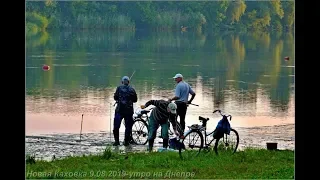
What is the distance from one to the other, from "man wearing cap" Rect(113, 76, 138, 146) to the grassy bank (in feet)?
7.11

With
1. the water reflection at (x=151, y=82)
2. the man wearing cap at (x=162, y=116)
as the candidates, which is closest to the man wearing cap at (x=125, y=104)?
the man wearing cap at (x=162, y=116)

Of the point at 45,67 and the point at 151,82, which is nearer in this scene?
the point at 151,82

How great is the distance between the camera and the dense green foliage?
87.4 meters

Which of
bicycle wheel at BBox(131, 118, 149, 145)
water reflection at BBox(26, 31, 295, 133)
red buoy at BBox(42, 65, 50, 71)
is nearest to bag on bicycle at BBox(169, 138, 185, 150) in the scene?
bicycle wheel at BBox(131, 118, 149, 145)

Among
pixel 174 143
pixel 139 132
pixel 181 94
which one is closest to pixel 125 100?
pixel 139 132

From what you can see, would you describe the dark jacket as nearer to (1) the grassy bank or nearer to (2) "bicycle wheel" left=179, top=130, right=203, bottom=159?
(2) "bicycle wheel" left=179, top=130, right=203, bottom=159

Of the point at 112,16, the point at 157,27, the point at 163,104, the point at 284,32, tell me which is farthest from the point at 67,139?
the point at 284,32

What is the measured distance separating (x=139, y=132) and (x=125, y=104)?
2.78ft

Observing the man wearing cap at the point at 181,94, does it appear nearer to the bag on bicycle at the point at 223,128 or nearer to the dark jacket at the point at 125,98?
the dark jacket at the point at 125,98

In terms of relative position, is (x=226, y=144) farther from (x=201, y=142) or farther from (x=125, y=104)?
(x=125, y=104)

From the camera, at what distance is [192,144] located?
12.7m
